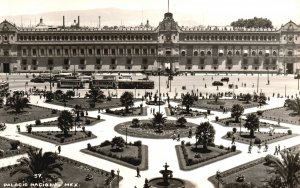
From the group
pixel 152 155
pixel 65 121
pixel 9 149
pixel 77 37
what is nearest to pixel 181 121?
pixel 152 155

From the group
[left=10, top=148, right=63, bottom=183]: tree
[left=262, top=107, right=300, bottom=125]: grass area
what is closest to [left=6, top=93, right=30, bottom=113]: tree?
[left=10, top=148, right=63, bottom=183]: tree

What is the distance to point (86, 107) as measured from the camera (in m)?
69.6

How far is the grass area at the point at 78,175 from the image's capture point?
34188 millimetres

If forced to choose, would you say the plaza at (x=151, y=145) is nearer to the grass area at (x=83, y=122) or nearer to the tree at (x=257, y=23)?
the grass area at (x=83, y=122)

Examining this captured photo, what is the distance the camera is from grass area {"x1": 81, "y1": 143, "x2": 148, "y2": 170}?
3931 cm

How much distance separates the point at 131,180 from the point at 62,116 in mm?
16618

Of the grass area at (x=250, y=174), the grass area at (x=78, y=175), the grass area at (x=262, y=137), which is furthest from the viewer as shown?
the grass area at (x=262, y=137)

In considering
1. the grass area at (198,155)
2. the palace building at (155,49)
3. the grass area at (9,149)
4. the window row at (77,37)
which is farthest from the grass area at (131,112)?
the window row at (77,37)

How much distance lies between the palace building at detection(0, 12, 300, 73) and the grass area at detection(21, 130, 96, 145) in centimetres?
7621

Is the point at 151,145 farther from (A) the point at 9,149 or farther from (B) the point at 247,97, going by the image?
(B) the point at 247,97

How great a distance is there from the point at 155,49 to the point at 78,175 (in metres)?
94.6

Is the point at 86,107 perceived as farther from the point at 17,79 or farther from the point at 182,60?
the point at 182,60

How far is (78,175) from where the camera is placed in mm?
35969

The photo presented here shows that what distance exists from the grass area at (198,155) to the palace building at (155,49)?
83285mm
